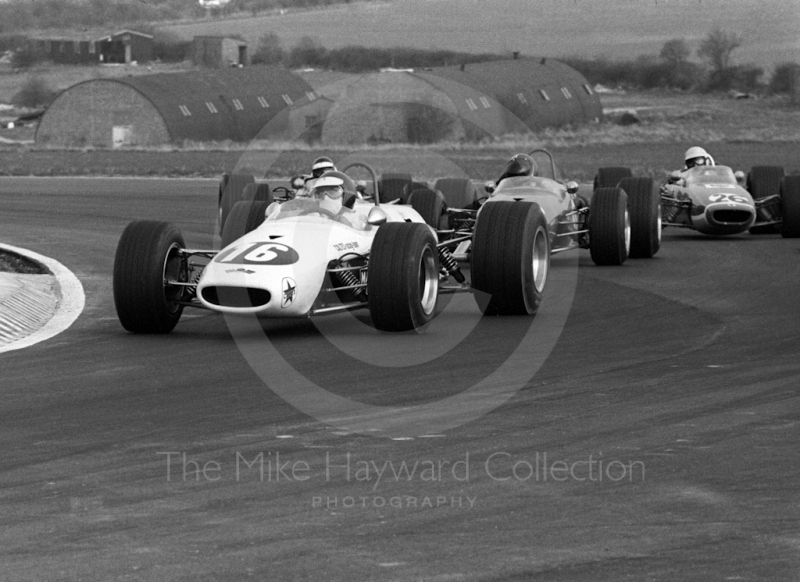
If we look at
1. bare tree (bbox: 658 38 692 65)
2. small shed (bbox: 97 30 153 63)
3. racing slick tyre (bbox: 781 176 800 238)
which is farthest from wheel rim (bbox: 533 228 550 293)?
small shed (bbox: 97 30 153 63)

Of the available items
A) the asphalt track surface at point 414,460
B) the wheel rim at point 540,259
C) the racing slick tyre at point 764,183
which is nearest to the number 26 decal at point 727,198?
the racing slick tyre at point 764,183

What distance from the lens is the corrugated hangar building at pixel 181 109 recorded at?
219 feet

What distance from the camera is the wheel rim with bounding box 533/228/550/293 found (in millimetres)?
13673

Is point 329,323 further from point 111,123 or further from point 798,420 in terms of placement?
point 111,123

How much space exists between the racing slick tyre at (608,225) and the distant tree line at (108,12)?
93.5 metres

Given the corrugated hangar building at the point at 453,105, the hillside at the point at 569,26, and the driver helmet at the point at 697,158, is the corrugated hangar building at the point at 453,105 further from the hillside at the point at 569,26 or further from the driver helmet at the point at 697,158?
the driver helmet at the point at 697,158

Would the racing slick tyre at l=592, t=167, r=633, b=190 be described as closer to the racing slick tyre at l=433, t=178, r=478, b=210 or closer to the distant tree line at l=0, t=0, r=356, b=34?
the racing slick tyre at l=433, t=178, r=478, b=210

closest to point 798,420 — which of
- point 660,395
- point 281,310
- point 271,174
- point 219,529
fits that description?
point 660,395

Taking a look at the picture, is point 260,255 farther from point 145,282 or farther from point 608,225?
point 608,225

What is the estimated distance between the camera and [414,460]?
7273 mm

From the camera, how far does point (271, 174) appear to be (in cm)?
4428

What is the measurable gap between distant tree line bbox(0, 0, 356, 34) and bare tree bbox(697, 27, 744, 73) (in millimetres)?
43108

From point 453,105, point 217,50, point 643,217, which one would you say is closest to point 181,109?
point 453,105

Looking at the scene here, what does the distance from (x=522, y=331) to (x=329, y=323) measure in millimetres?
1766
